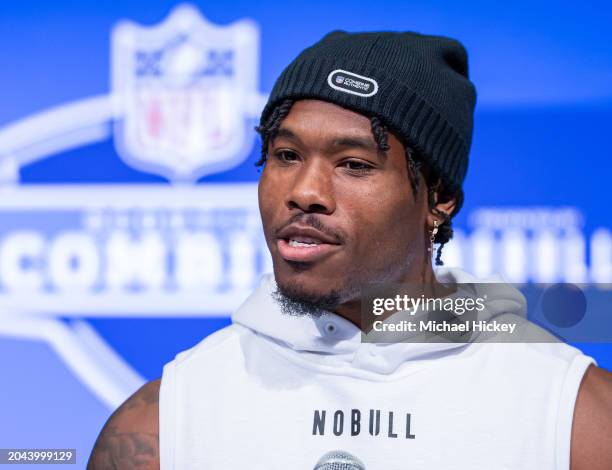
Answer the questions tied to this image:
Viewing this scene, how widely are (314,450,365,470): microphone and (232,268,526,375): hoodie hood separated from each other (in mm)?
144

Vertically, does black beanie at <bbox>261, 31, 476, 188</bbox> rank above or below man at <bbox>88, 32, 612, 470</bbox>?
above

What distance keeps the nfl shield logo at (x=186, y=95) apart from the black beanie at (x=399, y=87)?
652 mm

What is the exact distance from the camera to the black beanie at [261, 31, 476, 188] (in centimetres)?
132

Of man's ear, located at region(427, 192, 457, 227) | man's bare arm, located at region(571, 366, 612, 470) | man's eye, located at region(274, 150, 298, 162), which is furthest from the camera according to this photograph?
man's ear, located at region(427, 192, 457, 227)

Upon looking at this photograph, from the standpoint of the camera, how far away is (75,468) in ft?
6.64

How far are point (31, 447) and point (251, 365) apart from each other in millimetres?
925

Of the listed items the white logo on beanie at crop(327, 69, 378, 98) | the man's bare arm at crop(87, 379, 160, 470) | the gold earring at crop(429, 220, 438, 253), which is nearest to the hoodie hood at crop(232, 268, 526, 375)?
the gold earring at crop(429, 220, 438, 253)

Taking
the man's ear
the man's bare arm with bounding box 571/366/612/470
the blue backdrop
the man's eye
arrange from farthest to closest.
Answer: the blue backdrop, the man's ear, the man's eye, the man's bare arm with bounding box 571/366/612/470

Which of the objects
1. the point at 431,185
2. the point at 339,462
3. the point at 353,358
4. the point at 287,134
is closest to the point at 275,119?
the point at 287,134

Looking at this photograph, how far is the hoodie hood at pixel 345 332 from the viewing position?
4.38 feet

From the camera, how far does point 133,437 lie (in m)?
1.37

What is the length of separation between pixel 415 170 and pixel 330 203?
18 cm

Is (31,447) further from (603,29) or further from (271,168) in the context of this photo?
(603,29)

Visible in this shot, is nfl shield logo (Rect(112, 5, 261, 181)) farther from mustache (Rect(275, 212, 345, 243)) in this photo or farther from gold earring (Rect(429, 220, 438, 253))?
mustache (Rect(275, 212, 345, 243))
